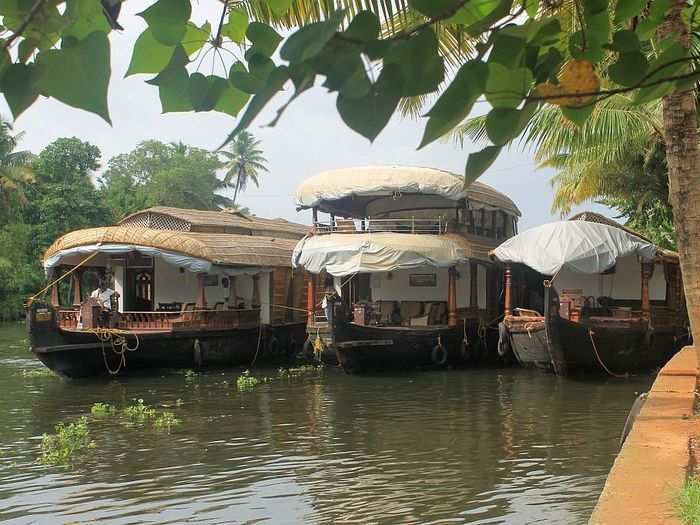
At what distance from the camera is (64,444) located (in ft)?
25.1

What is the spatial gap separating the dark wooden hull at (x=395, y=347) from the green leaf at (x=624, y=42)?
37.7 feet

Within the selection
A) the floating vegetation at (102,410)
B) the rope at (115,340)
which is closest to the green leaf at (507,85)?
the floating vegetation at (102,410)

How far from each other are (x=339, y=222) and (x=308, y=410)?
539 cm

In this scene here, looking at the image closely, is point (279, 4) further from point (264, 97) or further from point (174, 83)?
point (264, 97)

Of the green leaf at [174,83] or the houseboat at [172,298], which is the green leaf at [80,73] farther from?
the houseboat at [172,298]

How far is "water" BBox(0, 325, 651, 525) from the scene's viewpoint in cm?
549

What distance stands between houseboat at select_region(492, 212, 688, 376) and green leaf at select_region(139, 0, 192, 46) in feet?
35.9

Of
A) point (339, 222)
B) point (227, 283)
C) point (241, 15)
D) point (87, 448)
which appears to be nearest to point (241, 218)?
point (227, 283)

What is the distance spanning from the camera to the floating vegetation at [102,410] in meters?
9.53

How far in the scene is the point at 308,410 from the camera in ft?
32.4

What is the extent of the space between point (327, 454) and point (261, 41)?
21.9 ft

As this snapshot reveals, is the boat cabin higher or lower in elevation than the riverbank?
higher

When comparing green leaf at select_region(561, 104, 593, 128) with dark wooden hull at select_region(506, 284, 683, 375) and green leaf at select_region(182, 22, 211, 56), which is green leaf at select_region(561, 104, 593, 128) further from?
dark wooden hull at select_region(506, 284, 683, 375)

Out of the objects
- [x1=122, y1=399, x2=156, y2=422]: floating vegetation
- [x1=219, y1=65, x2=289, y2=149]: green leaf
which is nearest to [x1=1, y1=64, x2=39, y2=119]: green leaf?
[x1=219, y1=65, x2=289, y2=149]: green leaf
